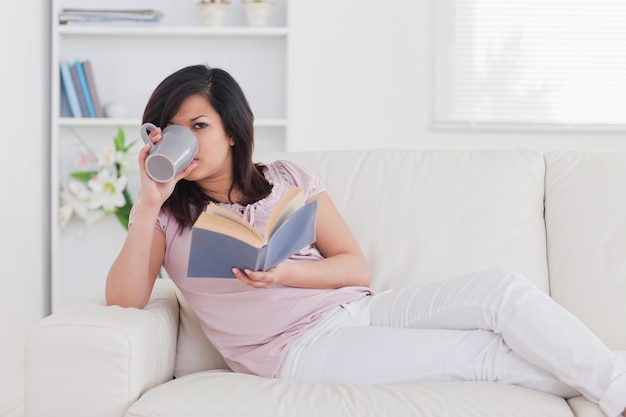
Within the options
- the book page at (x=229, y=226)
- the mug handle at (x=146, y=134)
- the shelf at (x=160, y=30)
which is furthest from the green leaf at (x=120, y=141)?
the book page at (x=229, y=226)

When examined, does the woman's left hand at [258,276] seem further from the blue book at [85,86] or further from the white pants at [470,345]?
the blue book at [85,86]

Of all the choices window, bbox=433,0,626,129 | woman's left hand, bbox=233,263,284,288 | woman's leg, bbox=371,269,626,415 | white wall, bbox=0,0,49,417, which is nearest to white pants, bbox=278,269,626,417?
woman's leg, bbox=371,269,626,415

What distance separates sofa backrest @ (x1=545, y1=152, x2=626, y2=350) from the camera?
6.80 ft

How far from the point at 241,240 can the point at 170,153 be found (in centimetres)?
28

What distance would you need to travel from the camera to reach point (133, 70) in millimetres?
3660

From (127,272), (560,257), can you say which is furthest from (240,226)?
(560,257)

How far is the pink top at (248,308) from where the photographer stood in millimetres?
1870

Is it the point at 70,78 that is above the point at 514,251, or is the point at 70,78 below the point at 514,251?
above

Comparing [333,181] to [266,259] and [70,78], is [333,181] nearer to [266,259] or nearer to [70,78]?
[266,259]

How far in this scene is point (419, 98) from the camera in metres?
3.72

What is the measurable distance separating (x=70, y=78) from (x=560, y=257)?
87.4 inches

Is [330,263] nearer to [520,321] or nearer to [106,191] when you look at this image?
[520,321]

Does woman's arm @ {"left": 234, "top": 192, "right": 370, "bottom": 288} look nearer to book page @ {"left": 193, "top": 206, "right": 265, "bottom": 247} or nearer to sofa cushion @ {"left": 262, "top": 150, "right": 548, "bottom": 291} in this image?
sofa cushion @ {"left": 262, "top": 150, "right": 548, "bottom": 291}

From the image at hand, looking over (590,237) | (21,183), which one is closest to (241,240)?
(590,237)
